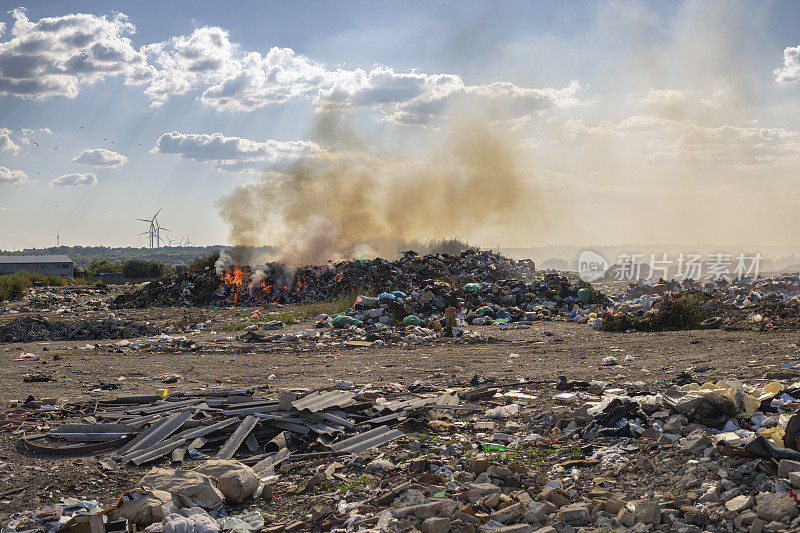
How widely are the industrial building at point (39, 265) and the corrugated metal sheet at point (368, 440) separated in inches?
2281

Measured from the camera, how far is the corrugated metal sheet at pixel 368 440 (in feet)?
19.2

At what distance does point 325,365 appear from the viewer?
1096cm

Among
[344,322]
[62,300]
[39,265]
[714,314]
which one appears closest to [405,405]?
[344,322]

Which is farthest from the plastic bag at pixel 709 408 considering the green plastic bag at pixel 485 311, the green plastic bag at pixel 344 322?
the green plastic bag at pixel 485 311

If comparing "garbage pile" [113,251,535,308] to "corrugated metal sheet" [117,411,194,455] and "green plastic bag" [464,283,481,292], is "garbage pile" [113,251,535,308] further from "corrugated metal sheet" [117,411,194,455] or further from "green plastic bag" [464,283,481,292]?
"corrugated metal sheet" [117,411,194,455]

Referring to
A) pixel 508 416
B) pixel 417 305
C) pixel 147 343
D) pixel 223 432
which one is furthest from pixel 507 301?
pixel 223 432

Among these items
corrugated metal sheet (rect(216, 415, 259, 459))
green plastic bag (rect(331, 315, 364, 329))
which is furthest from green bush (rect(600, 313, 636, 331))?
corrugated metal sheet (rect(216, 415, 259, 459))

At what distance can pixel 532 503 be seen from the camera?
14.1ft

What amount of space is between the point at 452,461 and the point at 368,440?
3.28 ft

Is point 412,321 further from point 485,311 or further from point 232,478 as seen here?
point 232,478

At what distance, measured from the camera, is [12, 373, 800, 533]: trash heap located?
4.17 m

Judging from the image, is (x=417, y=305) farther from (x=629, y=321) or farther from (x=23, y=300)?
(x=23, y=300)

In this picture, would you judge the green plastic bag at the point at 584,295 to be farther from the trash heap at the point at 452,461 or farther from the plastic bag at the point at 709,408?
the plastic bag at the point at 709,408

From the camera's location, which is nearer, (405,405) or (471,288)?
(405,405)
